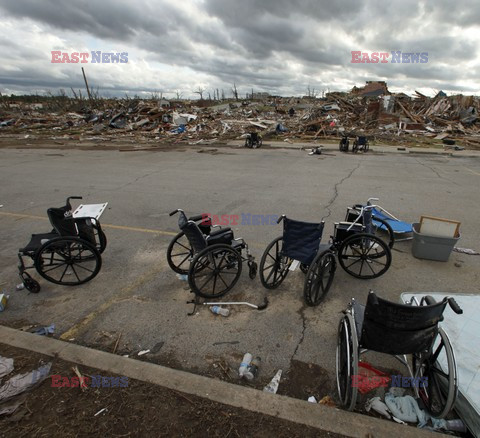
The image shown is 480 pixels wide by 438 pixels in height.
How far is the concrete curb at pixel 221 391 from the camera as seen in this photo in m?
2.15

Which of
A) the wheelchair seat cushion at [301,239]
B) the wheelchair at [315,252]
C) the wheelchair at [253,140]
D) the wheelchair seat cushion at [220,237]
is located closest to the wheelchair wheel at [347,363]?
the wheelchair at [315,252]

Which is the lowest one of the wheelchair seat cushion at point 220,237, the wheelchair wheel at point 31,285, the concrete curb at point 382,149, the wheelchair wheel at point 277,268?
the wheelchair wheel at point 31,285

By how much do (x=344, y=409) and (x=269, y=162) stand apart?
1069cm

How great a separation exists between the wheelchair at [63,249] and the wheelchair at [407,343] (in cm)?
343

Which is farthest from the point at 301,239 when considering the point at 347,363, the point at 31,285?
the point at 31,285

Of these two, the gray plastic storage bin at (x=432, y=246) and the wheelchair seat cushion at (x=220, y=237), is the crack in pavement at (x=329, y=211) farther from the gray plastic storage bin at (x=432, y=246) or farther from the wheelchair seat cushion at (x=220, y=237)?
the gray plastic storage bin at (x=432, y=246)

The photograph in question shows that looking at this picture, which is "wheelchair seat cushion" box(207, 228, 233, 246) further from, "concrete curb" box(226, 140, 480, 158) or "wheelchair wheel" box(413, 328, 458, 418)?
"concrete curb" box(226, 140, 480, 158)

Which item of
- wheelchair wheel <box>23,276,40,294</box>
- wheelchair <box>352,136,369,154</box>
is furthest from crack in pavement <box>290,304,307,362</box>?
wheelchair <box>352,136,369,154</box>

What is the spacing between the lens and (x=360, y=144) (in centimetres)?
1408

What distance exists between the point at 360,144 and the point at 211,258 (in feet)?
42.5

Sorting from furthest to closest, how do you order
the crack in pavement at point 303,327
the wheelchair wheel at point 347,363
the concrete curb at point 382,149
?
the concrete curb at point 382,149 → the crack in pavement at point 303,327 → the wheelchair wheel at point 347,363

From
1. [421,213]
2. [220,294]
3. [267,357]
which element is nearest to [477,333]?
[267,357]

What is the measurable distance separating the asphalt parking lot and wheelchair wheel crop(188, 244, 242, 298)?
0.67ft

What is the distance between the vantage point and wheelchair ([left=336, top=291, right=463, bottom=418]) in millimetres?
2072
